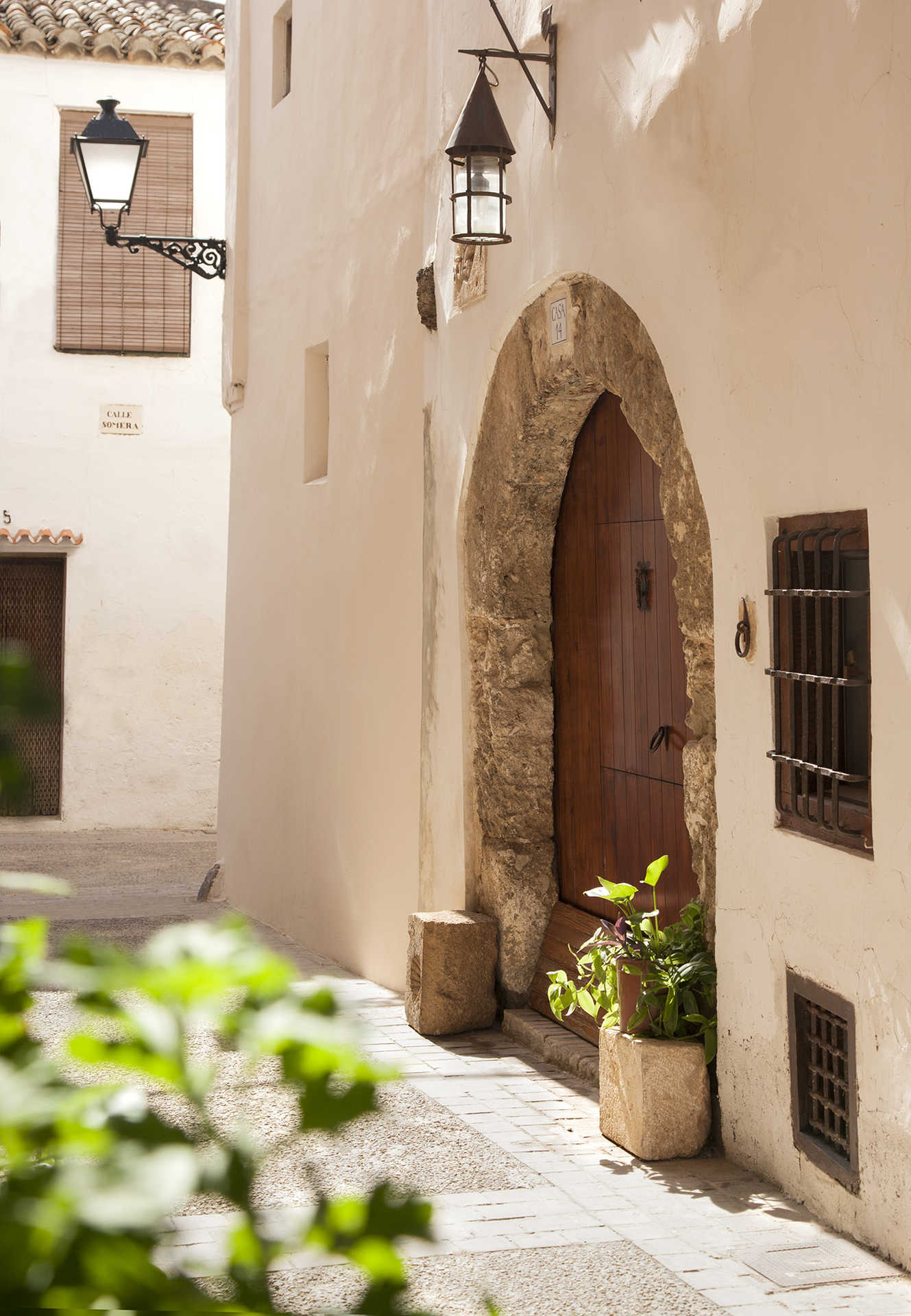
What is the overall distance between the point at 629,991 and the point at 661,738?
1096 mm

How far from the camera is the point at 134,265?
1459 centimetres

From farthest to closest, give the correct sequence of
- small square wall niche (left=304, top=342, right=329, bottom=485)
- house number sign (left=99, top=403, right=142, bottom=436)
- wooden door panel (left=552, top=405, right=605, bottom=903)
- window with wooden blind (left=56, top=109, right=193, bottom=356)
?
1. house number sign (left=99, top=403, right=142, bottom=436)
2. window with wooden blind (left=56, top=109, right=193, bottom=356)
3. small square wall niche (left=304, top=342, right=329, bottom=485)
4. wooden door panel (left=552, top=405, right=605, bottom=903)

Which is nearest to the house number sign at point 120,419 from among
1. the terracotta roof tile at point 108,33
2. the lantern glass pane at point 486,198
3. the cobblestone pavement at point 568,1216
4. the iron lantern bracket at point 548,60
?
the terracotta roof tile at point 108,33

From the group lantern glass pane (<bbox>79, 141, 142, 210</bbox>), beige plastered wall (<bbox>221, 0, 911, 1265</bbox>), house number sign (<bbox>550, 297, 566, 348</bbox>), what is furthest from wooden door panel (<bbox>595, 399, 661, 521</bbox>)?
lantern glass pane (<bbox>79, 141, 142, 210</bbox>)

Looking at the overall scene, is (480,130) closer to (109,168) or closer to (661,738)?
(661,738)

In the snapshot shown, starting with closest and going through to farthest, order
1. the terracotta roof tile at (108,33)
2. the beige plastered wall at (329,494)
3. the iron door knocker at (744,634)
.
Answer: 1. the iron door knocker at (744,634)
2. the beige plastered wall at (329,494)
3. the terracotta roof tile at (108,33)

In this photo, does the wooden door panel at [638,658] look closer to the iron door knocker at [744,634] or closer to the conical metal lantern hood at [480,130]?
the iron door knocker at [744,634]

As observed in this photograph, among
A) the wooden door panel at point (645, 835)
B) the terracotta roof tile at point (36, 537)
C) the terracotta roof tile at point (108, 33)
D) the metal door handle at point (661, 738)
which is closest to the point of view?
the wooden door panel at point (645, 835)

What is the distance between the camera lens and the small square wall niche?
28.8 feet

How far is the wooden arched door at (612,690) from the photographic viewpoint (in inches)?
203

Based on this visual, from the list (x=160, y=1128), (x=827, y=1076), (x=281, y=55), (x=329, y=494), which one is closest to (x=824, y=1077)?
(x=827, y=1076)

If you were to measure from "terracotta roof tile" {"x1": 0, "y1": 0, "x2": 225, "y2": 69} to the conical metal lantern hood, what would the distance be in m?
10.1

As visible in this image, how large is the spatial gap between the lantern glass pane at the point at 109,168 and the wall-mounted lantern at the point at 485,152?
4.29 m

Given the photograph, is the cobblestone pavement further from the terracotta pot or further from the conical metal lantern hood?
the conical metal lantern hood
